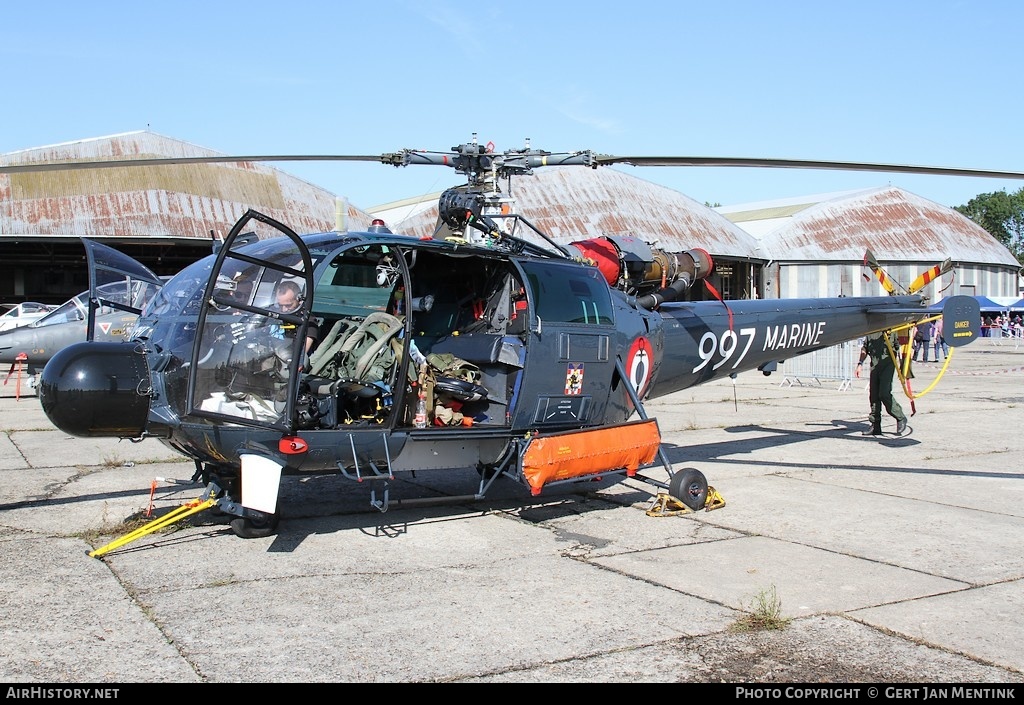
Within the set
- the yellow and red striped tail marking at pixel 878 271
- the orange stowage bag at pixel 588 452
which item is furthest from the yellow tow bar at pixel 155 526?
the yellow and red striped tail marking at pixel 878 271

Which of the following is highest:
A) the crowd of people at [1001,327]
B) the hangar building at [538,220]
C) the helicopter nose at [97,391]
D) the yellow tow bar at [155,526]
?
the hangar building at [538,220]

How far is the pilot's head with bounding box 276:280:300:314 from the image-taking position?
654cm

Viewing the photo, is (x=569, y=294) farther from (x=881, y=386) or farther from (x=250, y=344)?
(x=881, y=386)

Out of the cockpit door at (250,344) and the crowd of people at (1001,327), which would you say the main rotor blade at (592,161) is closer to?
the cockpit door at (250,344)

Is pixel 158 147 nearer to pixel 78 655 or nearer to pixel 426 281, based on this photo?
pixel 426 281

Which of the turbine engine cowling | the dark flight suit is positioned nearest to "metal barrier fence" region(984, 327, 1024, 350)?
the dark flight suit

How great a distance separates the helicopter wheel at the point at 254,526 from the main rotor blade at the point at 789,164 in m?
4.18

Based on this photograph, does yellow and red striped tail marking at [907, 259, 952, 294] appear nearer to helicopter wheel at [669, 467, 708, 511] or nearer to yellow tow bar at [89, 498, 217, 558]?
helicopter wheel at [669, 467, 708, 511]

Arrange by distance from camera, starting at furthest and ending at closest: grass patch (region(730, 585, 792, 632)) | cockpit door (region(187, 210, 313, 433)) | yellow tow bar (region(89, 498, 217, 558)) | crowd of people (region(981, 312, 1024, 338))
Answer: crowd of people (region(981, 312, 1024, 338))
yellow tow bar (region(89, 498, 217, 558))
cockpit door (region(187, 210, 313, 433))
grass patch (region(730, 585, 792, 632))

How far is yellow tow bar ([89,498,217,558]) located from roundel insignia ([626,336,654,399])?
404 cm

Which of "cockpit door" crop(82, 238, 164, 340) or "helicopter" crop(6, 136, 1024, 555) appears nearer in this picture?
"helicopter" crop(6, 136, 1024, 555)

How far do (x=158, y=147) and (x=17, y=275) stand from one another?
11.7m

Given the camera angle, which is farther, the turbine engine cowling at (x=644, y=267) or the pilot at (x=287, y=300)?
the turbine engine cowling at (x=644, y=267)

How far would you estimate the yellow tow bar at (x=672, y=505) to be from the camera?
27.0ft
